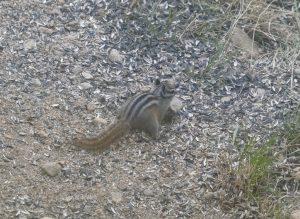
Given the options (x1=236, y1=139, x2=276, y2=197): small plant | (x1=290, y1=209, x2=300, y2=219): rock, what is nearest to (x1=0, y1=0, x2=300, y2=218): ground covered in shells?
(x1=236, y1=139, x2=276, y2=197): small plant

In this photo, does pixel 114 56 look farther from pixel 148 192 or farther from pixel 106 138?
pixel 148 192

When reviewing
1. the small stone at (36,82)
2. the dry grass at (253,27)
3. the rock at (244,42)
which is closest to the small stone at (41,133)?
the small stone at (36,82)

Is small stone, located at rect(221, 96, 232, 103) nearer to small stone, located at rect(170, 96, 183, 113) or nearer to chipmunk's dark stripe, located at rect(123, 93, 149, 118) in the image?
small stone, located at rect(170, 96, 183, 113)

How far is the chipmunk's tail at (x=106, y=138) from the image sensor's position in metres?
4.32

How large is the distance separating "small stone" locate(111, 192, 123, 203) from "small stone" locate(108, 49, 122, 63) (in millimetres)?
1110

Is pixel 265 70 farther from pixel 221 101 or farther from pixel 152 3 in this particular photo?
pixel 152 3

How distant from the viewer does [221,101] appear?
16.0ft

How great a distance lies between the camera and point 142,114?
14.7ft

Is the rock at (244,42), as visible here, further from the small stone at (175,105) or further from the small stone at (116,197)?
the small stone at (116,197)

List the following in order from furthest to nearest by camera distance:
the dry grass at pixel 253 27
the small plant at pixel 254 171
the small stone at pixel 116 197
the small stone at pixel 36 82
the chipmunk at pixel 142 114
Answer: the dry grass at pixel 253 27 < the small stone at pixel 36 82 < the chipmunk at pixel 142 114 < the small plant at pixel 254 171 < the small stone at pixel 116 197

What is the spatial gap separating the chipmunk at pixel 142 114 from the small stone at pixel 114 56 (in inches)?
18.3

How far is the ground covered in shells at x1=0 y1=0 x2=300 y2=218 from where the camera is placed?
414 cm

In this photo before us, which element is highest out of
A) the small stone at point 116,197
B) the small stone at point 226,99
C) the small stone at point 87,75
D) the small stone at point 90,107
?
the small stone at point 87,75

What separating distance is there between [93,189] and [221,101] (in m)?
1.15
